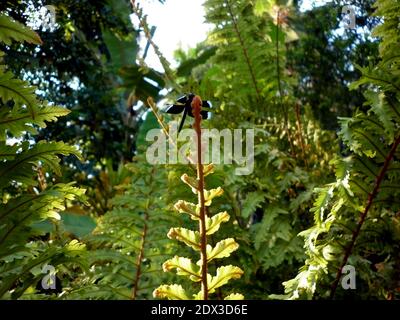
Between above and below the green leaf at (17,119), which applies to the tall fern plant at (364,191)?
below

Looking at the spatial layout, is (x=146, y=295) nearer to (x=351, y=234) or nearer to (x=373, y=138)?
(x=351, y=234)

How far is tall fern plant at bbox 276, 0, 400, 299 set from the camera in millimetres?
1375

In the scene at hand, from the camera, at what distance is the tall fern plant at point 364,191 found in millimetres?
1375

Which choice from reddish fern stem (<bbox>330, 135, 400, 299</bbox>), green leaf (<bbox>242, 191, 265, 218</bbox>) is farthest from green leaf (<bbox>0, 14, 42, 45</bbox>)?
green leaf (<bbox>242, 191, 265, 218</bbox>)

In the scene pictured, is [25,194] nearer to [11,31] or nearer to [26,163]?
[26,163]

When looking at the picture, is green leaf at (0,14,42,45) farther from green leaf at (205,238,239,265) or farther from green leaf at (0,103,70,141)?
green leaf at (205,238,239,265)

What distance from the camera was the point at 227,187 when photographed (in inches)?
80.6

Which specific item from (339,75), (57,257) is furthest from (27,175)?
(339,75)

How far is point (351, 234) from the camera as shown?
5.23 ft

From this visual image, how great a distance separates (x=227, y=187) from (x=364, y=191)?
0.66m

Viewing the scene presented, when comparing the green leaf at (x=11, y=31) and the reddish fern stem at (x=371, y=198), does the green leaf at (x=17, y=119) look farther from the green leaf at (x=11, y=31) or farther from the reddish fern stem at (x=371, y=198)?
the reddish fern stem at (x=371, y=198)

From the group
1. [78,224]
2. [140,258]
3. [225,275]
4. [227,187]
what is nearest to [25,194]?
[225,275]

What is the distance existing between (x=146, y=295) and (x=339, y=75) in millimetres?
2857

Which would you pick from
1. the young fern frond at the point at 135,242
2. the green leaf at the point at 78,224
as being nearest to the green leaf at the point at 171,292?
the young fern frond at the point at 135,242
